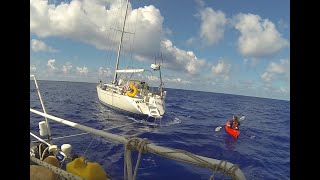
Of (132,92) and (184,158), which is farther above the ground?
(132,92)

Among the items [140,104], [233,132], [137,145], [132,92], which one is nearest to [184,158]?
[137,145]

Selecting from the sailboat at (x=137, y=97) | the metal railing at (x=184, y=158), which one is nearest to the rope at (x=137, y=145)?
the metal railing at (x=184, y=158)

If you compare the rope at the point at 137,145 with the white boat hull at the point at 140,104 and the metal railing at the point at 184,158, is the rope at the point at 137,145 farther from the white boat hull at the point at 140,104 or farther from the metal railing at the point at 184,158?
the white boat hull at the point at 140,104

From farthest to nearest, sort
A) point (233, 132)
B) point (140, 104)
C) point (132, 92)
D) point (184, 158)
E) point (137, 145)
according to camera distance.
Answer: point (132, 92) < point (140, 104) < point (233, 132) < point (137, 145) < point (184, 158)

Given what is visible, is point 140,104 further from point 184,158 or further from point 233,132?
point 184,158

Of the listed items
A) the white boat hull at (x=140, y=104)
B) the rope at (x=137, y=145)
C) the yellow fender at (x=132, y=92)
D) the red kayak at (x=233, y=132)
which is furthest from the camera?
the yellow fender at (x=132, y=92)

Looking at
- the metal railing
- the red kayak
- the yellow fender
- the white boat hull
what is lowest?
the red kayak

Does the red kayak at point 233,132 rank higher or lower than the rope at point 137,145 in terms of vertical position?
lower

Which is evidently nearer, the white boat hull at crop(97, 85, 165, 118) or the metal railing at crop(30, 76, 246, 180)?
the metal railing at crop(30, 76, 246, 180)

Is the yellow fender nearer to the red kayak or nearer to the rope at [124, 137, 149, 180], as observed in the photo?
the red kayak

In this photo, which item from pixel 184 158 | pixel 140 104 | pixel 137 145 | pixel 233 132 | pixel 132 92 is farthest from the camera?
pixel 132 92

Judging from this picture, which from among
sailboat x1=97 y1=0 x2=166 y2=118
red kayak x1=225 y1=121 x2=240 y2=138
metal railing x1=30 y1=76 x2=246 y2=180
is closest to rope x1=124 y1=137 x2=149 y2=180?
metal railing x1=30 y1=76 x2=246 y2=180
